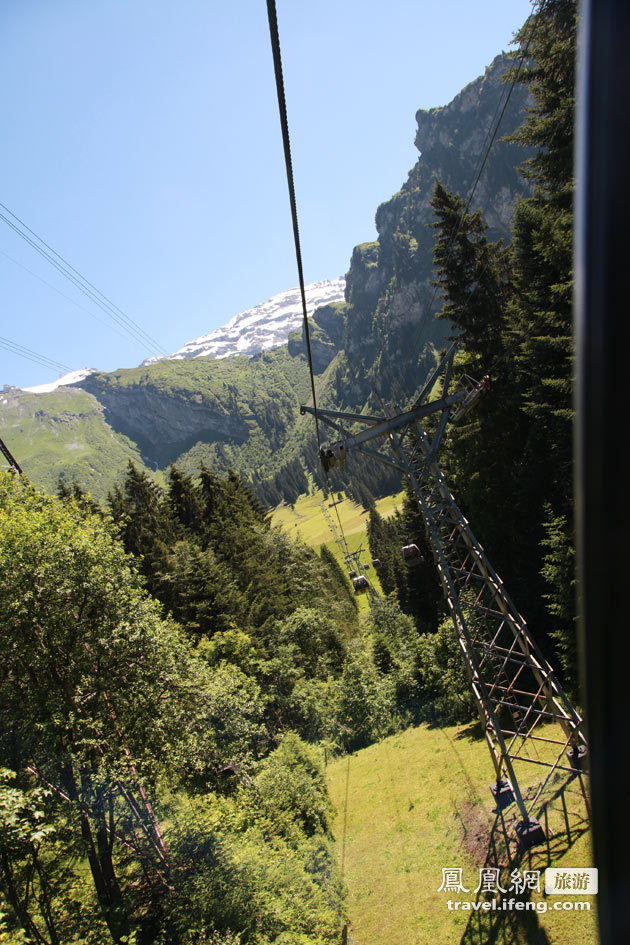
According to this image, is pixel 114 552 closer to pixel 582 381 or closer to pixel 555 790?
pixel 555 790

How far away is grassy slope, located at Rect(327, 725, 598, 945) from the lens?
12.3 metres

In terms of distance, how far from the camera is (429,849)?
55.6ft

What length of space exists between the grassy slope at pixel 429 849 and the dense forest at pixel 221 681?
53.2 inches

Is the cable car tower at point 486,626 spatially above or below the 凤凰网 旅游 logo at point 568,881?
above

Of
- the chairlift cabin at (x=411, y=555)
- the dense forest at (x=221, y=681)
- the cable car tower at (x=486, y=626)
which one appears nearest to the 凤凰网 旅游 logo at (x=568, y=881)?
the cable car tower at (x=486, y=626)

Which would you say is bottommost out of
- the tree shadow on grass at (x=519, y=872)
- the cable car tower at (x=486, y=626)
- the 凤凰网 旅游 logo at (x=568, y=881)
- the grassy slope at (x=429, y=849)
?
the grassy slope at (x=429, y=849)

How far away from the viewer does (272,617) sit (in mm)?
40219

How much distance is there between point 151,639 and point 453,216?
29625 mm

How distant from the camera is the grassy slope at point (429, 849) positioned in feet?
40.5

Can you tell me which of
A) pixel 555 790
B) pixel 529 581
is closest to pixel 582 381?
pixel 555 790

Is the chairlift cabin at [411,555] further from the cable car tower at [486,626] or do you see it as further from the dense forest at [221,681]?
the dense forest at [221,681]

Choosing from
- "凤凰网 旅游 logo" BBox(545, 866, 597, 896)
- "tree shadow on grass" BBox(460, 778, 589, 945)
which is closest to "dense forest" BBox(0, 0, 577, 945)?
"tree shadow on grass" BBox(460, 778, 589, 945)

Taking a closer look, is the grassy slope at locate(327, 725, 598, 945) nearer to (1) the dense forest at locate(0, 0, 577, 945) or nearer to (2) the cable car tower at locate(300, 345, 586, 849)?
(1) the dense forest at locate(0, 0, 577, 945)

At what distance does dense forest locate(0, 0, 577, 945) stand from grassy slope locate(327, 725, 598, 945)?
1.35m
